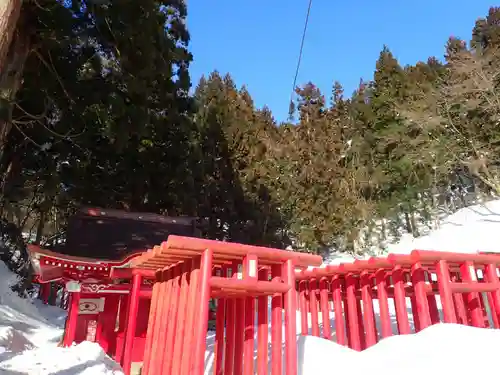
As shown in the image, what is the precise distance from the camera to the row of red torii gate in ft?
12.7

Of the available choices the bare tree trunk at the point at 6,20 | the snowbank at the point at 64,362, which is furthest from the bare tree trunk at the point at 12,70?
the snowbank at the point at 64,362

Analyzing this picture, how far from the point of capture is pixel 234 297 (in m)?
4.66

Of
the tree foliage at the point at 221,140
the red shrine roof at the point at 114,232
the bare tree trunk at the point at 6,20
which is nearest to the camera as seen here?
the bare tree trunk at the point at 6,20

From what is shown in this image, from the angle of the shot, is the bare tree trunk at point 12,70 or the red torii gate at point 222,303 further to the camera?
the bare tree trunk at point 12,70

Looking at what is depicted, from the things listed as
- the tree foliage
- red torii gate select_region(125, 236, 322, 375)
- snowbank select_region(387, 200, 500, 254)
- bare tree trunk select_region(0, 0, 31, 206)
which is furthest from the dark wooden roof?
snowbank select_region(387, 200, 500, 254)

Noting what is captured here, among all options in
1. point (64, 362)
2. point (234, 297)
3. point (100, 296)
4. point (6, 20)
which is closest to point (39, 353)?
point (64, 362)

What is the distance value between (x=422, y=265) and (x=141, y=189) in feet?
31.2

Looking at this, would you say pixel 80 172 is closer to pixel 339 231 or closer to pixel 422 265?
pixel 422 265

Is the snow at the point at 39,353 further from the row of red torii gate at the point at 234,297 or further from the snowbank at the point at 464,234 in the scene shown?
the snowbank at the point at 464,234

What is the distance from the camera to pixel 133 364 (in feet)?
25.5

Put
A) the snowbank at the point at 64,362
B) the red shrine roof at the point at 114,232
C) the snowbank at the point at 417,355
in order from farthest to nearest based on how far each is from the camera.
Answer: the red shrine roof at the point at 114,232 < the snowbank at the point at 64,362 < the snowbank at the point at 417,355

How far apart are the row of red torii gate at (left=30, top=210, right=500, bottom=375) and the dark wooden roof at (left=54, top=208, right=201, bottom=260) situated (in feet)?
6.46

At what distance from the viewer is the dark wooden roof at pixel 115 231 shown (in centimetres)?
982

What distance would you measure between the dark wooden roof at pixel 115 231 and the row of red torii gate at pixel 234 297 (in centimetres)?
197
